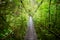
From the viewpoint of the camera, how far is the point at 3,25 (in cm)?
595

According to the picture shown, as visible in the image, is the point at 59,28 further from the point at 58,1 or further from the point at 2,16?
the point at 2,16

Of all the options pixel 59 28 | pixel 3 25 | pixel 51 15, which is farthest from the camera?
pixel 51 15

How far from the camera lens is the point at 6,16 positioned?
22.0 feet

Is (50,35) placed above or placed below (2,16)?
below

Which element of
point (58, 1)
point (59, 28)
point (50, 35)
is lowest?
point (50, 35)

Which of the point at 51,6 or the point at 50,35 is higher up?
the point at 51,6

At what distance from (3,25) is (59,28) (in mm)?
3265

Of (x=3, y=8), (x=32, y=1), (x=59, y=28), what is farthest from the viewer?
(x=32, y=1)

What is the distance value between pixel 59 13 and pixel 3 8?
364 cm

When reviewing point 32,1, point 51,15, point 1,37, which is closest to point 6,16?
point 1,37

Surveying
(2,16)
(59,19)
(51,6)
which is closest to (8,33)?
(2,16)

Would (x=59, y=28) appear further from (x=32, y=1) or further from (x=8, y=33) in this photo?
(x=32, y=1)

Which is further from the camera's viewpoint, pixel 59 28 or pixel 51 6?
pixel 51 6

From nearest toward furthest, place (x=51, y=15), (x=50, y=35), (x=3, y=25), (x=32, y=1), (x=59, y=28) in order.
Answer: (x=3, y=25) < (x=59, y=28) < (x=50, y=35) < (x=51, y=15) < (x=32, y=1)
